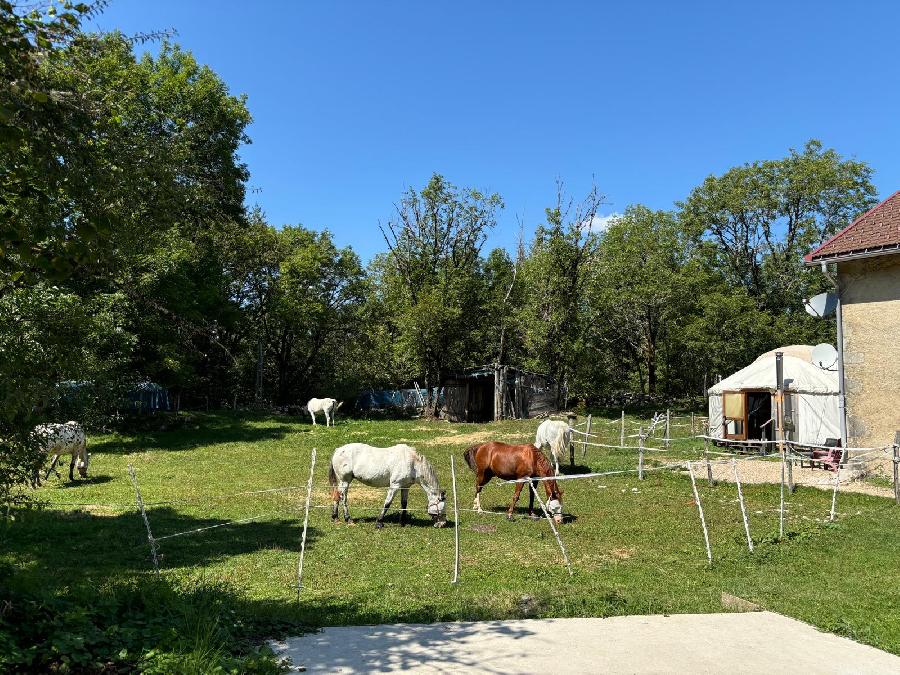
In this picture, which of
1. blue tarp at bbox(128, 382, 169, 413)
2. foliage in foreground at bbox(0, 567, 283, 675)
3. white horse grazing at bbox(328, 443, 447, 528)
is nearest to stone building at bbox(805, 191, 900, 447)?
white horse grazing at bbox(328, 443, 447, 528)

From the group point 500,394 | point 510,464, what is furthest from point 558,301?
point 510,464

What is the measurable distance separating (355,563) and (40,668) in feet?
18.7

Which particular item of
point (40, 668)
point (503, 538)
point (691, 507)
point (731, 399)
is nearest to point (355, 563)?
point (503, 538)

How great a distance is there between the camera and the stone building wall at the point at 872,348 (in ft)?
56.3

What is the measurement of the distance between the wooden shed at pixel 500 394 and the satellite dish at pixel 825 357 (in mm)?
17023

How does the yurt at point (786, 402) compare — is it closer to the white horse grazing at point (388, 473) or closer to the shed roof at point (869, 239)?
the shed roof at point (869, 239)

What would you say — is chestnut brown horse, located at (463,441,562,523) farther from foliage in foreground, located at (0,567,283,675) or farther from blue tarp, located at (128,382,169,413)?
blue tarp, located at (128,382,169,413)

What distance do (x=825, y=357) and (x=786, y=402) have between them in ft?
14.7

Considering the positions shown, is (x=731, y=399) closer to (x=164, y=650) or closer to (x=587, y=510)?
(x=587, y=510)

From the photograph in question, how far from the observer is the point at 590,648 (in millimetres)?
5789

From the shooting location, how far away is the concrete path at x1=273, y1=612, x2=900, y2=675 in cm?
534

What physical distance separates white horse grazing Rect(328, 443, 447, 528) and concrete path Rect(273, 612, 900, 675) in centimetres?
641

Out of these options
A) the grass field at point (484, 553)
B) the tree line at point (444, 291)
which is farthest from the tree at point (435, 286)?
the grass field at point (484, 553)

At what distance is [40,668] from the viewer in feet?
14.9
